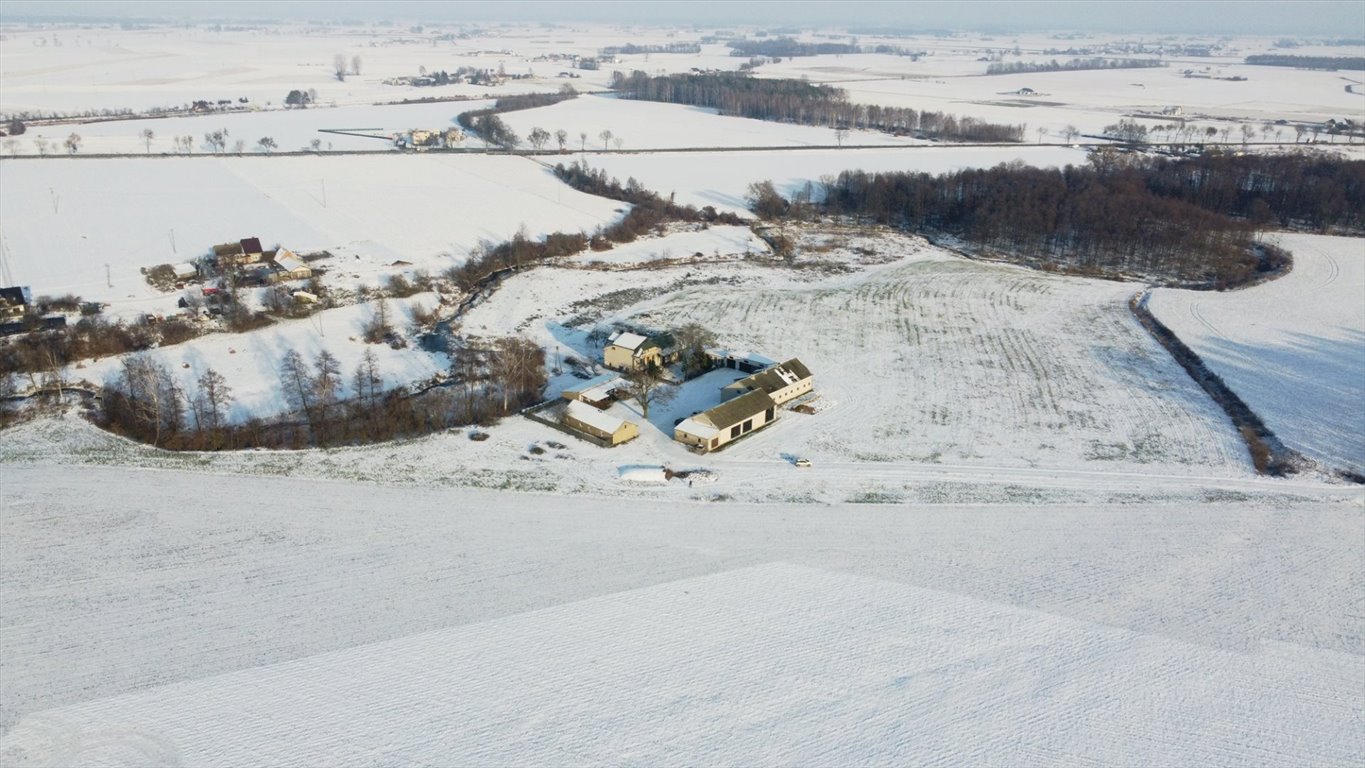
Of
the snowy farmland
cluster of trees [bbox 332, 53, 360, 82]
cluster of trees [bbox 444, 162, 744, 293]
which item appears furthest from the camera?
cluster of trees [bbox 332, 53, 360, 82]

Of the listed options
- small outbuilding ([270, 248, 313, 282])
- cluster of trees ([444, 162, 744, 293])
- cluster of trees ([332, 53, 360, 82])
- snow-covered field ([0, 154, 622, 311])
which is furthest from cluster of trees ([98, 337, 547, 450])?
cluster of trees ([332, 53, 360, 82])

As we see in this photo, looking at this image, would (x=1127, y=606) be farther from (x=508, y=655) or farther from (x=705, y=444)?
(x=508, y=655)

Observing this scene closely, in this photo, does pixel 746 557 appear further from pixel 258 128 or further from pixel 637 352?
pixel 258 128

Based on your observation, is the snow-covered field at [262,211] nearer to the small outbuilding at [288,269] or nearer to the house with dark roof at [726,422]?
the small outbuilding at [288,269]

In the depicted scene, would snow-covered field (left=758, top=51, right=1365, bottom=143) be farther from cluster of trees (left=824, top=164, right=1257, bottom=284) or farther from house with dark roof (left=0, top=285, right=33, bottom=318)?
house with dark roof (left=0, top=285, right=33, bottom=318)

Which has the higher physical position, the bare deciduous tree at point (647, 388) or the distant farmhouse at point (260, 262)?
the distant farmhouse at point (260, 262)

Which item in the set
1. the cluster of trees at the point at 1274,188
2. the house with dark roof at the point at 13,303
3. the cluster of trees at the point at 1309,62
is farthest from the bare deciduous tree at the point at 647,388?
the cluster of trees at the point at 1309,62
